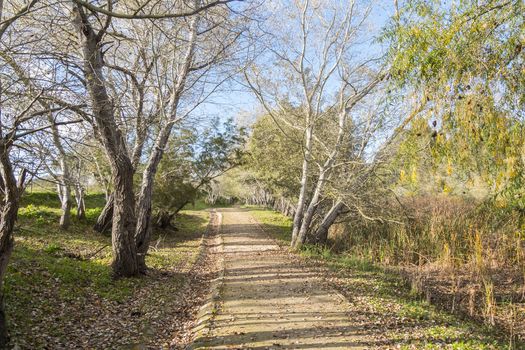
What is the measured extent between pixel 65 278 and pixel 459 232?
37.5 feet

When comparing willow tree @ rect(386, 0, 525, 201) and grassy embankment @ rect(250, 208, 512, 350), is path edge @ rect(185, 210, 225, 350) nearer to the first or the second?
grassy embankment @ rect(250, 208, 512, 350)

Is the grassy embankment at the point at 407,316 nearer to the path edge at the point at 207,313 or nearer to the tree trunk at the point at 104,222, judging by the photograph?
the path edge at the point at 207,313

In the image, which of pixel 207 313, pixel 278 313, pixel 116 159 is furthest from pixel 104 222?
pixel 278 313

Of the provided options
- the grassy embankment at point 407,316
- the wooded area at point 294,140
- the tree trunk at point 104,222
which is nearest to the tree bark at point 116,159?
the wooded area at point 294,140

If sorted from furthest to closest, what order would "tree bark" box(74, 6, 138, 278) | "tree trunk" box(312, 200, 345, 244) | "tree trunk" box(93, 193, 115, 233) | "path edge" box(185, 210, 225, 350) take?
1. "tree trunk" box(93, 193, 115, 233)
2. "tree trunk" box(312, 200, 345, 244)
3. "tree bark" box(74, 6, 138, 278)
4. "path edge" box(185, 210, 225, 350)

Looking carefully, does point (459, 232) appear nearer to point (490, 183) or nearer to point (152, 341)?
point (490, 183)

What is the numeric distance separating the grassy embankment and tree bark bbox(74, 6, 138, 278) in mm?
4828

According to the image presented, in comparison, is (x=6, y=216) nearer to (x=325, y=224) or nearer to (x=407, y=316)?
(x=407, y=316)

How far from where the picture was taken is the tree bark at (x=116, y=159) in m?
7.50

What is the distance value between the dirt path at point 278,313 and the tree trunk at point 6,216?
93.4 inches

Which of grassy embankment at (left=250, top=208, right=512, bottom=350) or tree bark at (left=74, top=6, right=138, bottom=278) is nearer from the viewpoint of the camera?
grassy embankment at (left=250, top=208, right=512, bottom=350)

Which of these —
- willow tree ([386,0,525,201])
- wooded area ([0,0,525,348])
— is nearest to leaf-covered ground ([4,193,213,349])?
wooded area ([0,0,525,348])

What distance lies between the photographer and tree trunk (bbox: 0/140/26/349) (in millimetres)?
4848

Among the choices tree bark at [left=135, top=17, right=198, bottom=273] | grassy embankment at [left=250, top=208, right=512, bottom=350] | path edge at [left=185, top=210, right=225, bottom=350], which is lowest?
path edge at [left=185, top=210, right=225, bottom=350]
